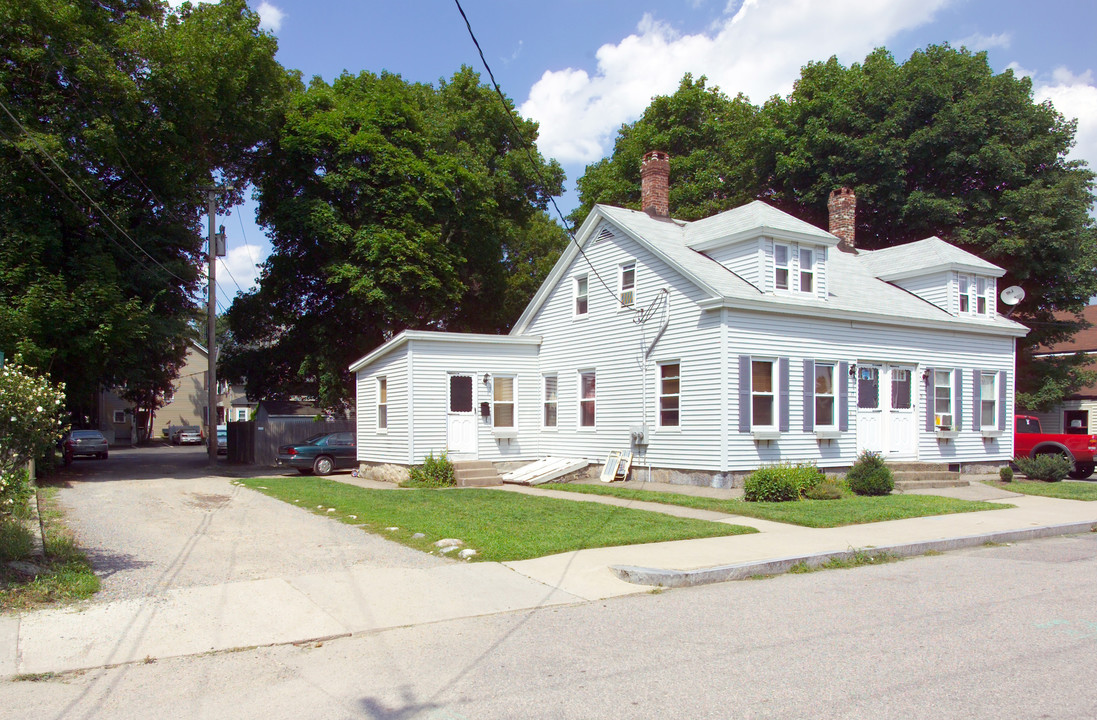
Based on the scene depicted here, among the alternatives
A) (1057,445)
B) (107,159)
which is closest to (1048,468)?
(1057,445)

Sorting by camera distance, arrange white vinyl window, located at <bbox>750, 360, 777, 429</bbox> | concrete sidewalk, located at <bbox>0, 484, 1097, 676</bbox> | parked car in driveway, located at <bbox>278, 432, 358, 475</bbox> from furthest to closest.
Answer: parked car in driveway, located at <bbox>278, 432, 358, 475</bbox> < white vinyl window, located at <bbox>750, 360, 777, 429</bbox> < concrete sidewalk, located at <bbox>0, 484, 1097, 676</bbox>

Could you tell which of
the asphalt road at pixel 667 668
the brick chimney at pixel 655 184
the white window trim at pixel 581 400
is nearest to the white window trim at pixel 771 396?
the white window trim at pixel 581 400

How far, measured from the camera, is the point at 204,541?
1068 cm

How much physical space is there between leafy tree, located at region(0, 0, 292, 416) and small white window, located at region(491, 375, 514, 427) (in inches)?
382

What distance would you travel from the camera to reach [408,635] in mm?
6473

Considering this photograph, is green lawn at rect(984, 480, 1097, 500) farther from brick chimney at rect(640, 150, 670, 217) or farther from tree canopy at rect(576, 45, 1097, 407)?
tree canopy at rect(576, 45, 1097, 407)

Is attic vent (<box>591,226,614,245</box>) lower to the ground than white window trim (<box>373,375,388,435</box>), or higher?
higher

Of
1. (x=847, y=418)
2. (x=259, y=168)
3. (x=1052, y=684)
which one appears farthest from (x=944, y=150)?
(x=1052, y=684)

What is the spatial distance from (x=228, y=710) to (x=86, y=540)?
7146 millimetres

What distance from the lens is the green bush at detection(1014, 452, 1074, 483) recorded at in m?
19.1

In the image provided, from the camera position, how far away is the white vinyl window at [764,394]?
56.2 ft

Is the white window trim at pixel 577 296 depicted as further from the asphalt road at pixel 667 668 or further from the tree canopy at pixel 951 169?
the tree canopy at pixel 951 169

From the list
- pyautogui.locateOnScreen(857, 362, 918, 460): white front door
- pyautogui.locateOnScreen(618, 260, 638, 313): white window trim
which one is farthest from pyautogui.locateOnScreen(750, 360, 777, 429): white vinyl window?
pyautogui.locateOnScreen(618, 260, 638, 313): white window trim

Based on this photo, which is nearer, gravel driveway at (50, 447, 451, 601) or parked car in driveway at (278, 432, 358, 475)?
gravel driveway at (50, 447, 451, 601)
